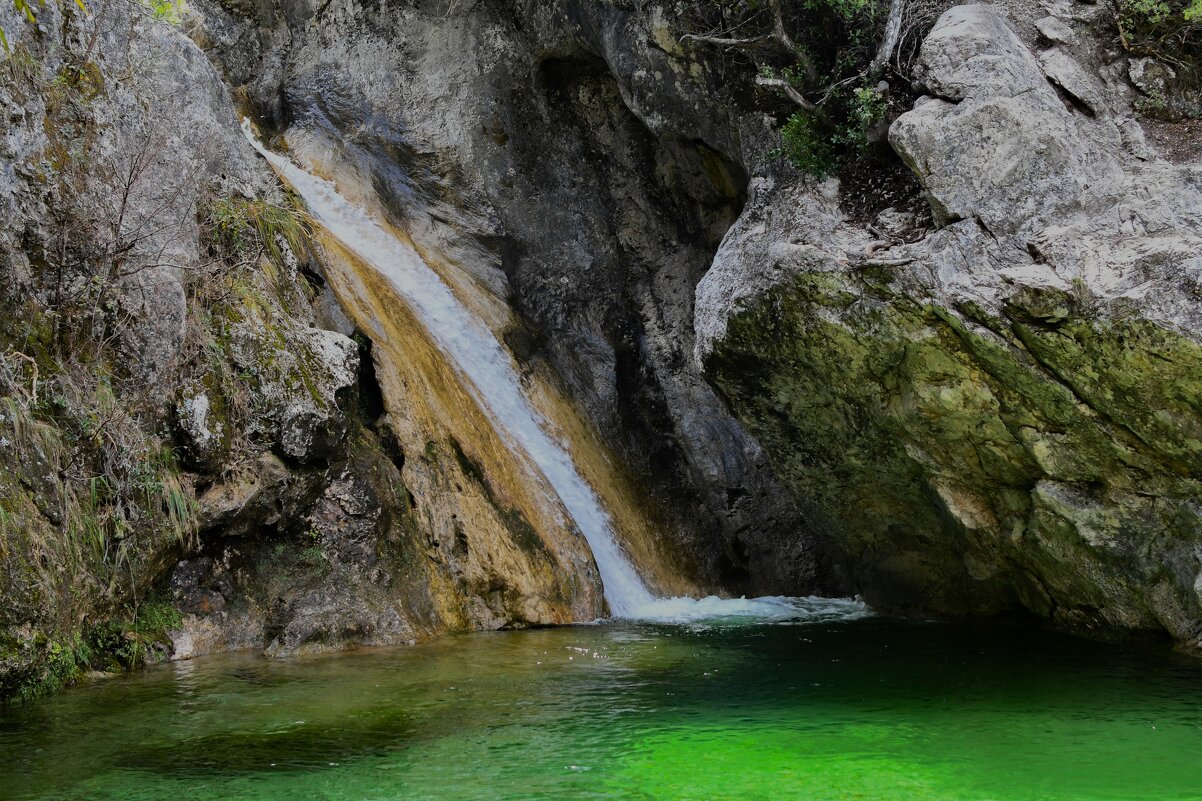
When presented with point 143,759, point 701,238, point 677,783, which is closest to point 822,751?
point 677,783

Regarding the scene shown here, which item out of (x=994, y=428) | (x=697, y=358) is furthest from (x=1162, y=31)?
(x=697, y=358)

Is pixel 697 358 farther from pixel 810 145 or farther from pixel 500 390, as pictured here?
pixel 500 390

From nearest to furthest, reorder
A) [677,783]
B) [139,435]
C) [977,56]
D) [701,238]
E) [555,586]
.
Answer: [677,783]
[139,435]
[977,56]
[555,586]
[701,238]

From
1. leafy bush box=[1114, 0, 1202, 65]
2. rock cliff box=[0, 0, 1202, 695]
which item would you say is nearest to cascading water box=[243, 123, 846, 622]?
rock cliff box=[0, 0, 1202, 695]

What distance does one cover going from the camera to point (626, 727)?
6.38 metres

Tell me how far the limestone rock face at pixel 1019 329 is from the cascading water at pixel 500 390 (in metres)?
3.38

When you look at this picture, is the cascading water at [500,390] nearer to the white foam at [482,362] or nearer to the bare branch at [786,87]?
the white foam at [482,362]

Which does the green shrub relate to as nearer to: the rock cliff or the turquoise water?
the rock cliff

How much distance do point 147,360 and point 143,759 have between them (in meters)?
4.53

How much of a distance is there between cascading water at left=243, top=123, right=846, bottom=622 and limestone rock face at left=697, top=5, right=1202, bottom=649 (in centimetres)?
338

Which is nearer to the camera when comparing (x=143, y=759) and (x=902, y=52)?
(x=143, y=759)

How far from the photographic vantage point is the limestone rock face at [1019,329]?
830 cm

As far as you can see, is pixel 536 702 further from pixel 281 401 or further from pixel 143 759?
pixel 281 401

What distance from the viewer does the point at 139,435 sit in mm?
8695
